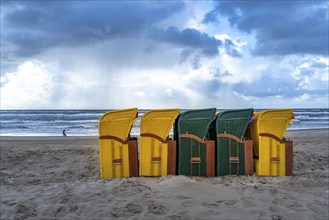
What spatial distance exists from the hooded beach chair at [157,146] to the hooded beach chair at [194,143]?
182 mm

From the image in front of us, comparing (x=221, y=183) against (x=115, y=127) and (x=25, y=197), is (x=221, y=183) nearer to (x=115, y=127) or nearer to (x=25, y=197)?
(x=115, y=127)

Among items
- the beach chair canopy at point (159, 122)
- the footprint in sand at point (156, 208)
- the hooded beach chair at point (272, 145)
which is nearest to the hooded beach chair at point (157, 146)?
the beach chair canopy at point (159, 122)

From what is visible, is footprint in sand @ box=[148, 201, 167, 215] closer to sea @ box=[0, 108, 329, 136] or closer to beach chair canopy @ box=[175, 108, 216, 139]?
beach chair canopy @ box=[175, 108, 216, 139]

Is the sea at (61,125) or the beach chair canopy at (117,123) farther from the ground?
the beach chair canopy at (117,123)

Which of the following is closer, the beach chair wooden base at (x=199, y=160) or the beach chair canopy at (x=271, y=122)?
the beach chair wooden base at (x=199, y=160)

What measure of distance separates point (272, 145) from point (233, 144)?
81 centimetres

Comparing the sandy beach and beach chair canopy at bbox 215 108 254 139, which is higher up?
beach chair canopy at bbox 215 108 254 139

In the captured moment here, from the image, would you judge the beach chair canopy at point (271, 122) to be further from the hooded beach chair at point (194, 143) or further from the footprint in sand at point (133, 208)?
the footprint in sand at point (133, 208)

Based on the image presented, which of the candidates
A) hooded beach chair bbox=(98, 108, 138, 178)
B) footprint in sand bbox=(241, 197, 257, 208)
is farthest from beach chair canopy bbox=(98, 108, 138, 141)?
footprint in sand bbox=(241, 197, 257, 208)

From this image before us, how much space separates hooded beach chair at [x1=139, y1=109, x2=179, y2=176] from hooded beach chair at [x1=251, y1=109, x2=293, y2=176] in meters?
1.67

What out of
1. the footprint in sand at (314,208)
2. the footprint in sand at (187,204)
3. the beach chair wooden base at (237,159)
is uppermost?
the beach chair wooden base at (237,159)

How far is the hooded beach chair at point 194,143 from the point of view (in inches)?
224

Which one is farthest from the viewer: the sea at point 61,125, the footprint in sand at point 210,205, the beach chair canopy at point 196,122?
the sea at point 61,125

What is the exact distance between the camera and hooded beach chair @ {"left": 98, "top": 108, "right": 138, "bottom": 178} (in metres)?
5.46
